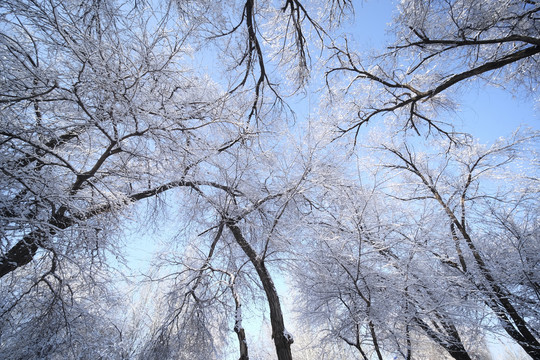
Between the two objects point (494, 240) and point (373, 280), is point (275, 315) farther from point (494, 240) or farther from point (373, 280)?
point (494, 240)

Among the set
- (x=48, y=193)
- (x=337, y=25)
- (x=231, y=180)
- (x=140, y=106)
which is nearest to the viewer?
(x=48, y=193)

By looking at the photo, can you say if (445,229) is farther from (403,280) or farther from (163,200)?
(163,200)

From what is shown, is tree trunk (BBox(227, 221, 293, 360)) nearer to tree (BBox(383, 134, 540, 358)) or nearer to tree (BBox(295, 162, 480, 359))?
tree (BBox(295, 162, 480, 359))

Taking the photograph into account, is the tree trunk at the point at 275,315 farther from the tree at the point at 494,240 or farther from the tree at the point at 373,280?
the tree at the point at 494,240

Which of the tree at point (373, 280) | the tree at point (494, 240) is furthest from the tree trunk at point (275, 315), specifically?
the tree at point (494, 240)

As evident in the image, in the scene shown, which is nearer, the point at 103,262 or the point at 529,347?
the point at 103,262

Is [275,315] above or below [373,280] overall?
below

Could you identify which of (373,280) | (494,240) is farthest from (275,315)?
(494,240)

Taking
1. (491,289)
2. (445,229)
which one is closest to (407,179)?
(445,229)

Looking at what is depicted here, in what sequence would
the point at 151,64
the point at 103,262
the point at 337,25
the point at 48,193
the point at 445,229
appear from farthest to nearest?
the point at 445,229
the point at 337,25
the point at 103,262
the point at 151,64
the point at 48,193

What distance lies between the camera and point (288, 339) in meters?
4.09

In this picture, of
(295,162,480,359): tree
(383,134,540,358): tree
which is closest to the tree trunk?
(295,162,480,359): tree

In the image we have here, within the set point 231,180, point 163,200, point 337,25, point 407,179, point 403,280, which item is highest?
point 407,179

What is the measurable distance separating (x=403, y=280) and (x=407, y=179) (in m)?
4.52
